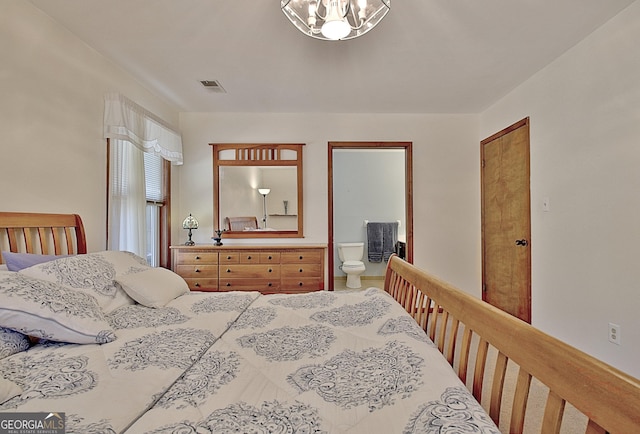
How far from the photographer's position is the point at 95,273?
1.65 m

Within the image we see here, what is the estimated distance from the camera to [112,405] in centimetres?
82

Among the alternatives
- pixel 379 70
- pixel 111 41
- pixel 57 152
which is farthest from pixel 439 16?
pixel 57 152

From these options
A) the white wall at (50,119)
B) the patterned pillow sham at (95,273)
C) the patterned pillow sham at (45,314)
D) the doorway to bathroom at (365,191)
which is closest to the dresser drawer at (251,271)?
the white wall at (50,119)

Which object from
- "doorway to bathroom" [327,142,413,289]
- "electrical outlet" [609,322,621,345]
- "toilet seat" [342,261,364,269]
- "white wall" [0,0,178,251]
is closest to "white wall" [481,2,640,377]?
"electrical outlet" [609,322,621,345]

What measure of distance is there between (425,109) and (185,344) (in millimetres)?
3541

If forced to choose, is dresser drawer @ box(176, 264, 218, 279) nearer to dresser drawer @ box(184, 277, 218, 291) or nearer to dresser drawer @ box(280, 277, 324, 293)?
dresser drawer @ box(184, 277, 218, 291)

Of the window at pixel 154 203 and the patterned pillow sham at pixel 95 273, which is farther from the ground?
the window at pixel 154 203

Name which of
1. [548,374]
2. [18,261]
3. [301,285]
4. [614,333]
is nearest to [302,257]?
[301,285]

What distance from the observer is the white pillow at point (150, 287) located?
5.64ft

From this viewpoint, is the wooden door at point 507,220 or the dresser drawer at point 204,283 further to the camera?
the dresser drawer at point 204,283

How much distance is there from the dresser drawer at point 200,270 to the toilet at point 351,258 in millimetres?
2289

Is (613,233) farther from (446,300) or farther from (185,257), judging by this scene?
(185,257)

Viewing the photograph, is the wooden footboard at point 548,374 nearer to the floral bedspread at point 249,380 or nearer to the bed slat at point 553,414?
the bed slat at point 553,414

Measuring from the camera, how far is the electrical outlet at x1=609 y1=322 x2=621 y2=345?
206 centimetres
